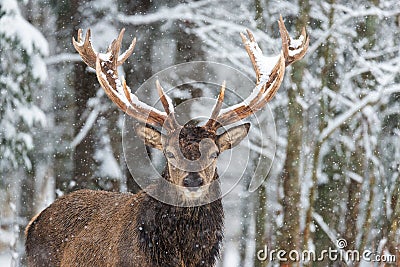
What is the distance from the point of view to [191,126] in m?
6.63

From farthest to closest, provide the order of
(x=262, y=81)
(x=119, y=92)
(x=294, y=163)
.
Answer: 1. (x=294, y=163)
2. (x=262, y=81)
3. (x=119, y=92)

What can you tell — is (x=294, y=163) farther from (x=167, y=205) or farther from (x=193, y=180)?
(x=193, y=180)

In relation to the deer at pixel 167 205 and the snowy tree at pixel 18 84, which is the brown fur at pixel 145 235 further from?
the snowy tree at pixel 18 84

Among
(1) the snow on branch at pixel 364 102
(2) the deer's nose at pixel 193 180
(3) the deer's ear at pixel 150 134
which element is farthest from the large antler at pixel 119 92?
(1) the snow on branch at pixel 364 102

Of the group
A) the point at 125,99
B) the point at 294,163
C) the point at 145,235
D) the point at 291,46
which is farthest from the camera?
the point at 294,163

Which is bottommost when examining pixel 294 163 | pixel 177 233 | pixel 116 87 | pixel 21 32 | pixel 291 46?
pixel 294 163

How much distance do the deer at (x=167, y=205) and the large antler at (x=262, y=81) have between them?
0.01 meters

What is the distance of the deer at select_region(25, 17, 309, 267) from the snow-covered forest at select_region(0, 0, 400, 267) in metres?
4.45

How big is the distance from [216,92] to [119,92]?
6.69 m

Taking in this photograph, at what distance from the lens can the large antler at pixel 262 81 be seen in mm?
7055

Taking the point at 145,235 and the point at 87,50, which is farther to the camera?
the point at 87,50

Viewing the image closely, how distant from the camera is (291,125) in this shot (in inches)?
436


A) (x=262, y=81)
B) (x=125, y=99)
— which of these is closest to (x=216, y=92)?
(x=262, y=81)

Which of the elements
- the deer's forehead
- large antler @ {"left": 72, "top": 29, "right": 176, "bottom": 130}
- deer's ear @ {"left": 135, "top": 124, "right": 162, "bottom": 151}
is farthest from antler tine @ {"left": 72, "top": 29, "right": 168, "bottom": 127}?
the deer's forehead
